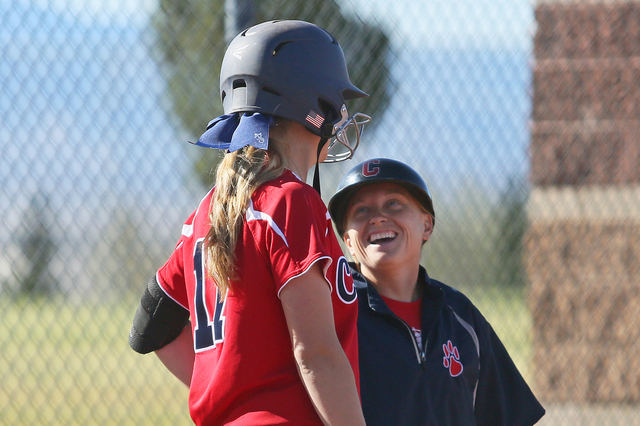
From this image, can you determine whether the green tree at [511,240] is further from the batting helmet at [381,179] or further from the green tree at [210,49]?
the batting helmet at [381,179]

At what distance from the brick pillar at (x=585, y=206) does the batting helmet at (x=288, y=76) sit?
2515 mm

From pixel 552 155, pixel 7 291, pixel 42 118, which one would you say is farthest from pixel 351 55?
pixel 7 291

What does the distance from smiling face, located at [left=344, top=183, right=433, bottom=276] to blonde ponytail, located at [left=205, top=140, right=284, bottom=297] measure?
0.72 metres

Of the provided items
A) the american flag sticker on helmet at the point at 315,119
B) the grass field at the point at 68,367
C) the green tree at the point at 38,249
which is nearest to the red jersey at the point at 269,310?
the american flag sticker on helmet at the point at 315,119

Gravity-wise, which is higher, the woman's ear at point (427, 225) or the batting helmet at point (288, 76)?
the batting helmet at point (288, 76)

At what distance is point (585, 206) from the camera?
12.8 ft

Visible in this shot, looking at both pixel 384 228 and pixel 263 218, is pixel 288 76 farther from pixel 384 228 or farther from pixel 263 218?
pixel 384 228

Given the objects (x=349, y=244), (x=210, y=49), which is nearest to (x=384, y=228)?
(x=349, y=244)

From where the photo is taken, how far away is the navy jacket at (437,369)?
1.78 meters

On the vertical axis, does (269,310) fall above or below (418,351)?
above

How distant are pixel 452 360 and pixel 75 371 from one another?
2385 mm

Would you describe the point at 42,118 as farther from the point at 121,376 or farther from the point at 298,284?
the point at 298,284

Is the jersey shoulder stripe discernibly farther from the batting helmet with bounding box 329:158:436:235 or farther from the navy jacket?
the batting helmet with bounding box 329:158:436:235

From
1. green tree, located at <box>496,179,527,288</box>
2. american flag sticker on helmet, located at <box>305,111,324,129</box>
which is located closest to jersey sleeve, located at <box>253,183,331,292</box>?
american flag sticker on helmet, located at <box>305,111,324,129</box>
